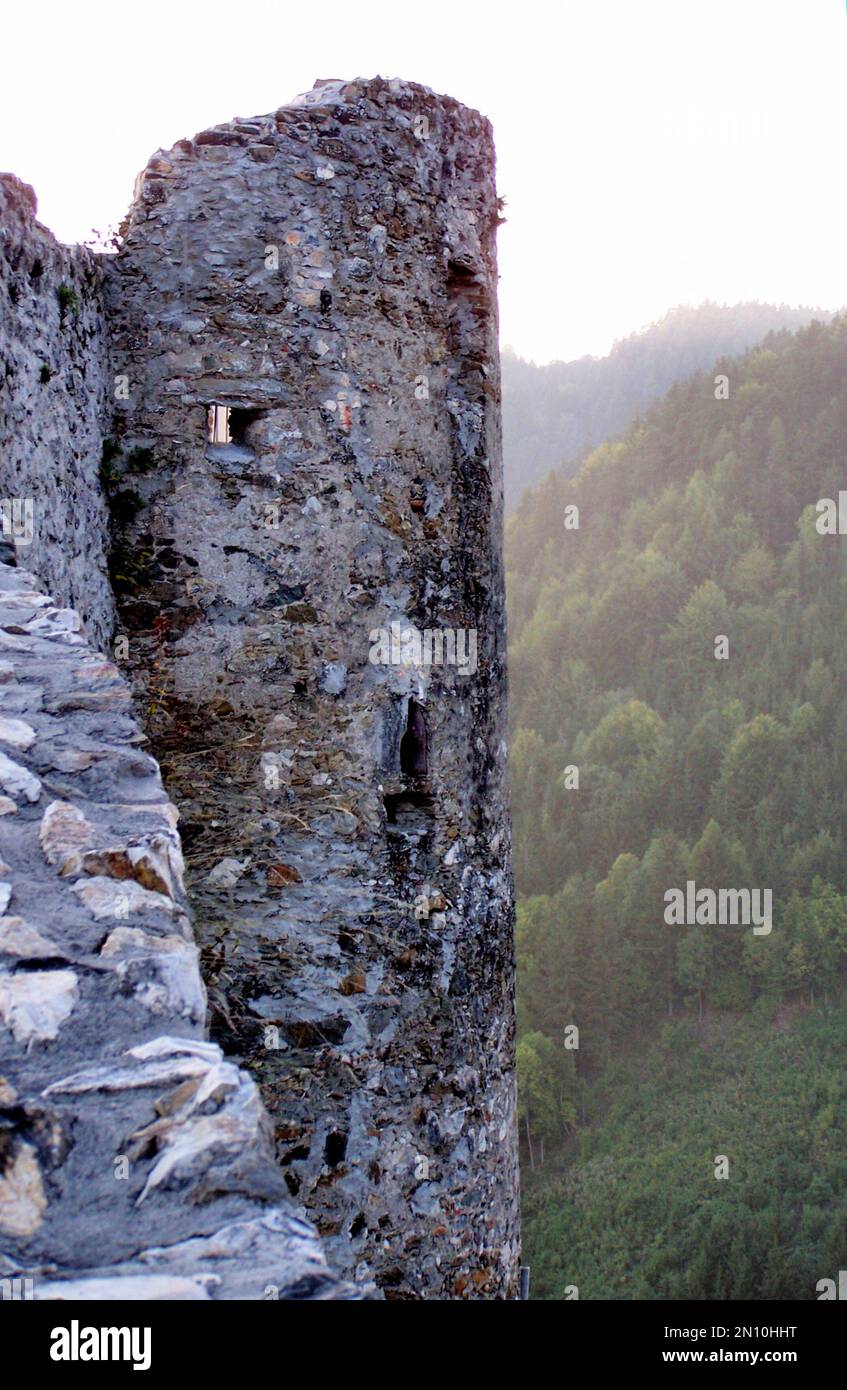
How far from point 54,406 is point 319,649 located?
1.17 metres

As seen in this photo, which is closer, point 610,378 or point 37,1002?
point 37,1002

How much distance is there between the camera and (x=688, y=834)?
4116cm

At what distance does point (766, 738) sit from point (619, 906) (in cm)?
746

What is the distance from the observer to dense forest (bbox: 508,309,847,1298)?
28422mm

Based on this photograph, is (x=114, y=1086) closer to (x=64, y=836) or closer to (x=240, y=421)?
(x=64, y=836)

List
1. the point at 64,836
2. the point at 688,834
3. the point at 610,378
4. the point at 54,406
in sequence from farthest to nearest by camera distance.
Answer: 1. the point at 610,378
2. the point at 688,834
3. the point at 54,406
4. the point at 64,836

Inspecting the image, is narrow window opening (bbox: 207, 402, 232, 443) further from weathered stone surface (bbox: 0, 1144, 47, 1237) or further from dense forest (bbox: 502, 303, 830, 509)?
dense forest (bbox: 502, 303, 830, 509)

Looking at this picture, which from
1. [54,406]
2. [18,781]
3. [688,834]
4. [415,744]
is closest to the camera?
[18,781]

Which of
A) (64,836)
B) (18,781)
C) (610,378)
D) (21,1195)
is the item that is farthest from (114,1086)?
(610,378)

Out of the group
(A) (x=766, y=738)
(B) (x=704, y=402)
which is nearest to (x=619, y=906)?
(A) (x=766, y=738)

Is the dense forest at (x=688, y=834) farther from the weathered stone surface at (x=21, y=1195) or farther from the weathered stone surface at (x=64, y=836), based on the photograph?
the weathered stone surface at (x=21, y=1195)

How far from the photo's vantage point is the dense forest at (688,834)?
28.4 m

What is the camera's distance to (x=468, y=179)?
5574 mm
